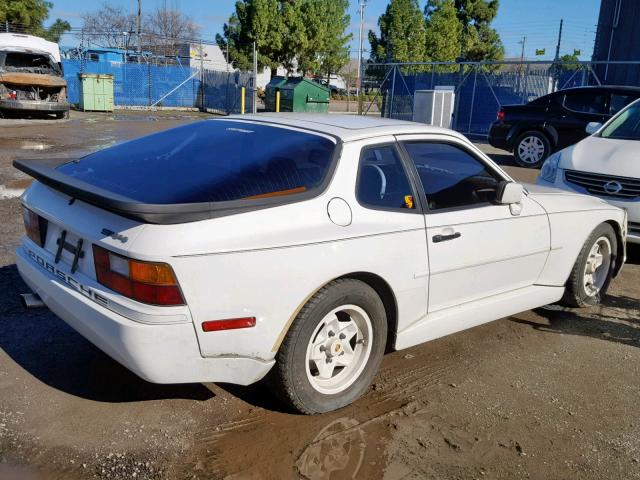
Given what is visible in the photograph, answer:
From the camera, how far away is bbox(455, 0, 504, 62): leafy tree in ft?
146

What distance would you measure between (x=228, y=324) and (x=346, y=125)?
1.51 m

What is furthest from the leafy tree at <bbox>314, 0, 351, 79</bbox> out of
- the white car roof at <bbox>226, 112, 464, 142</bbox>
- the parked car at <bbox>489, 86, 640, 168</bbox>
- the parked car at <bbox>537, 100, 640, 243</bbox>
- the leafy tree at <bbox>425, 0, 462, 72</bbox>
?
the white car roof at <bbox>226, 112, 464, 142</bbox>

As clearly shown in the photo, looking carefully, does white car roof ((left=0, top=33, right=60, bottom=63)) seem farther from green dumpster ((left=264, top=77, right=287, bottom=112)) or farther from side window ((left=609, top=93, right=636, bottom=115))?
side window ((left=609, top=93, right=636, bottom=115))

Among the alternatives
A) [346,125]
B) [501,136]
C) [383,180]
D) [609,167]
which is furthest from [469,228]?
[501,136]

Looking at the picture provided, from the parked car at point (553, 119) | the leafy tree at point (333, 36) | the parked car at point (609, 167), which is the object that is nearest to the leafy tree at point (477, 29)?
the leafy tree at point (333, 36)

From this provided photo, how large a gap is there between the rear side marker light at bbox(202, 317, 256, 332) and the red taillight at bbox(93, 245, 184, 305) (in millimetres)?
162

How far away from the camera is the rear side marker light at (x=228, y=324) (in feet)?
9.14

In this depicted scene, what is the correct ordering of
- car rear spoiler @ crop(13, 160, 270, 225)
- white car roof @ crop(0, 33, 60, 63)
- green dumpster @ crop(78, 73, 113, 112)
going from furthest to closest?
green dumpster @ crop(78, 73, 113, 112)
white car roof @ crop(0, 33, 60, 63)
car rear spoiler @ crop(13, 160, 270, 225)

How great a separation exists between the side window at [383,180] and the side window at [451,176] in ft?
0.47

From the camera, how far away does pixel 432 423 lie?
3301mm

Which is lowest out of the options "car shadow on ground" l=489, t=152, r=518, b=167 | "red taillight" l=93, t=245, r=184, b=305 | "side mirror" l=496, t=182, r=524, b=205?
"car shadow on ground" l=489, t=152, r=518, b=167

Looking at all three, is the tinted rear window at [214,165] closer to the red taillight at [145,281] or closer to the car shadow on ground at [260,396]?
the red taillight at [145,281]

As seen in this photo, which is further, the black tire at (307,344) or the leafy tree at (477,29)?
the leafy tree at (477,29)

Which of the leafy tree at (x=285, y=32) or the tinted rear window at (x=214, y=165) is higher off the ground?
the leafy tree at (x=285, y=32)
